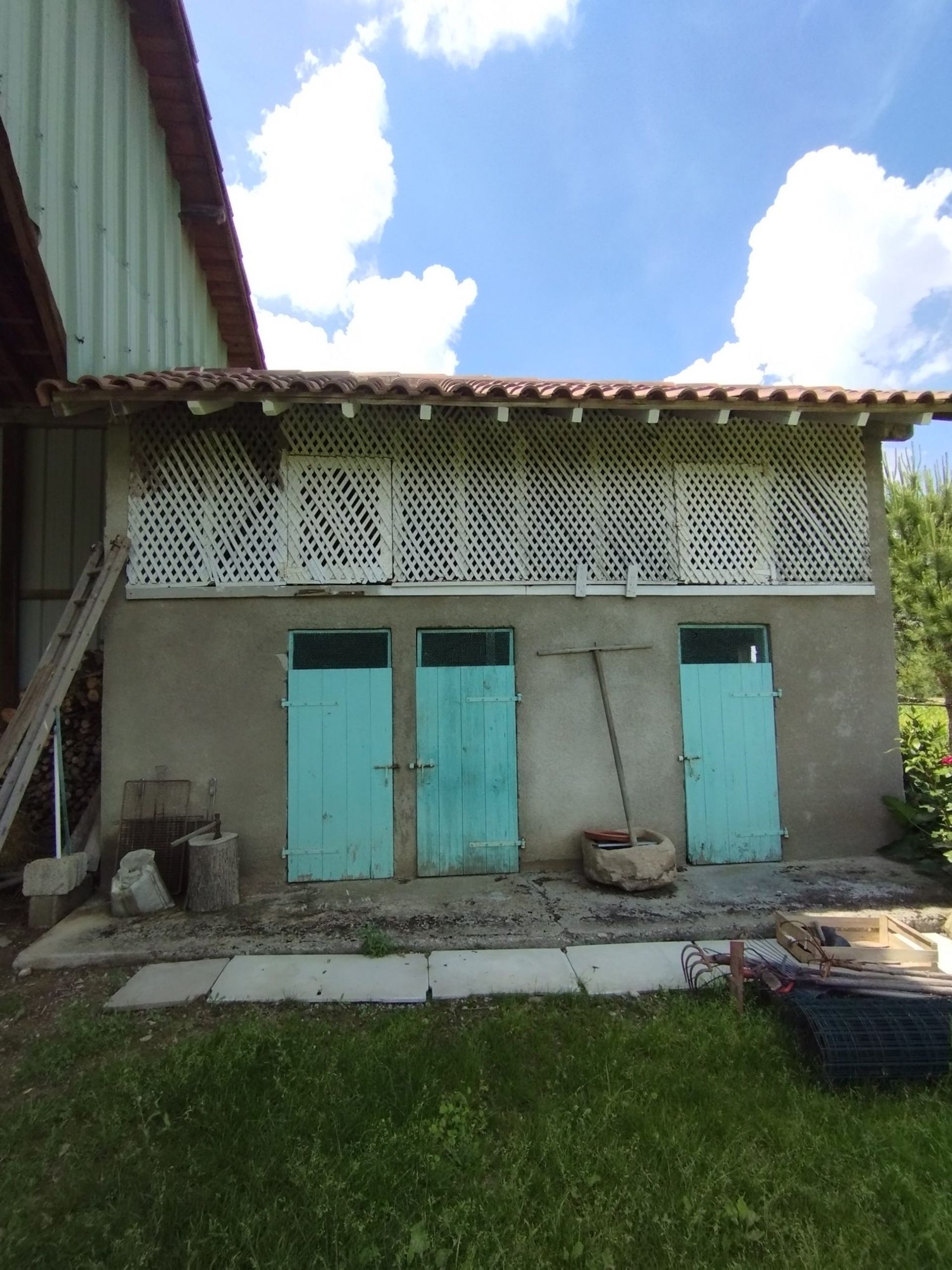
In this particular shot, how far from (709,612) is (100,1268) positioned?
222 inches

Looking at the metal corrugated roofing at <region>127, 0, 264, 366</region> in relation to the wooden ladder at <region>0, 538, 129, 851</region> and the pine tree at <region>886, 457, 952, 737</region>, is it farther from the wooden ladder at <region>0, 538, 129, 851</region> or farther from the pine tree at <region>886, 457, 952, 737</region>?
the pine tree at <region>886, 457, 952, 737</region>

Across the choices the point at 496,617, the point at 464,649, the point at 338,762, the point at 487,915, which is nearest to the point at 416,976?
the point at 487,915

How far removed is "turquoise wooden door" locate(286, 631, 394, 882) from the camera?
533cm

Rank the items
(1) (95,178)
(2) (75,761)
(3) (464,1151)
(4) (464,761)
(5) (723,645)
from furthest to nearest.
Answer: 1. (1) (95,178)
2. (2) (75,761)
3. (5) (723,645)
4. (4) (464,761)
5. (3) (464,1151)

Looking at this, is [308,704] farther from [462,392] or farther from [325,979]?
[462,392]

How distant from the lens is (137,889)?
4680 mm

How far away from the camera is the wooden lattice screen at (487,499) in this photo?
5.48 m

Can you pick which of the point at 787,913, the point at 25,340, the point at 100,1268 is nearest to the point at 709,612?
the point at 787,913

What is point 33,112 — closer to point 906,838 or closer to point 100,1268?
point 100,1268

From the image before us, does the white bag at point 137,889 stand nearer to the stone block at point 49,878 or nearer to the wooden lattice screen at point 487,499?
the stone block at point 49,878

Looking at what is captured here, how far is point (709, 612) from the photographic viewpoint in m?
5.88

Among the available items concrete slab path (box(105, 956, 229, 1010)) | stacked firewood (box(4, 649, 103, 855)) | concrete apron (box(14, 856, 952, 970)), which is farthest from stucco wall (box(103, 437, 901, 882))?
concrete slab path (box(105, 956, 229, 1010))

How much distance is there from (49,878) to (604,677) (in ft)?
15.6

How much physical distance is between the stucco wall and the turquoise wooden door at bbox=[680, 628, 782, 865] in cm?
12
